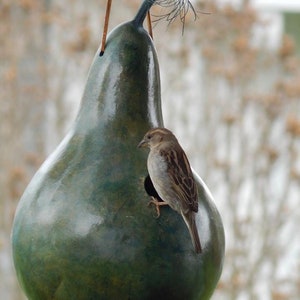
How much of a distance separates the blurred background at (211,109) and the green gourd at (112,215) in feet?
8.75

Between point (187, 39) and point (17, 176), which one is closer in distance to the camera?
point (17, 176)

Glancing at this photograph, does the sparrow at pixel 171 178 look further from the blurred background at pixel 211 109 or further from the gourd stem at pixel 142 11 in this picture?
the blurred background at pixel 211 109

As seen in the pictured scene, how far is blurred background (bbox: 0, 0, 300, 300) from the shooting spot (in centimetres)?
460

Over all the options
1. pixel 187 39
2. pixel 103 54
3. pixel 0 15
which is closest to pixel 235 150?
pixel 187 39

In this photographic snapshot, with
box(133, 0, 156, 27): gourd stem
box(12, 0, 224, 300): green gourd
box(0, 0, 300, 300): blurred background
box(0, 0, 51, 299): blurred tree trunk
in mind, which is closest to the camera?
box(12, 0, 224, 300): green gourd

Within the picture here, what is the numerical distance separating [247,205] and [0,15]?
5.90ft

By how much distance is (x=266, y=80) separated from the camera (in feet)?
18.0

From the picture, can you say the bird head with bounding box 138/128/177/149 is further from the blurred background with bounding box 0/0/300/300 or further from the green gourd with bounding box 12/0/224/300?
the blurred background with bounding box 0/0/300/300

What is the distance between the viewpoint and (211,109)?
16.1 ft

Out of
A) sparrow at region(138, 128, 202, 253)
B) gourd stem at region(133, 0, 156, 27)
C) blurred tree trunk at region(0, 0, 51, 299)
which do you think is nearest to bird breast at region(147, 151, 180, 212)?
sparrow at region(138, 128, 202, 253)

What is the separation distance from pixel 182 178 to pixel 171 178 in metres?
0.02

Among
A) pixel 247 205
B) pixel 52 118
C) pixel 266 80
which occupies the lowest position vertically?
pixel 247 205

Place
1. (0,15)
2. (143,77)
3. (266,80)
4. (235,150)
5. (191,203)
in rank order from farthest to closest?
(266,80)
(235,150)
(0,15)
(143,77)
(191,203)

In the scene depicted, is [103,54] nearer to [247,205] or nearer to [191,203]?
[191,203]
